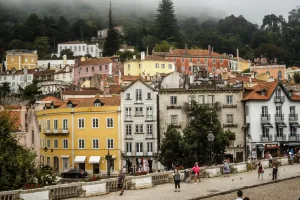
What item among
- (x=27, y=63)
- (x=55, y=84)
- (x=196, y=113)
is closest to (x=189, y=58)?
(x=55, y=84)

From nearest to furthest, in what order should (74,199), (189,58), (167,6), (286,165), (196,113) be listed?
(74,199) → (286,165) → (196,113) → (189,58) → (167,6)

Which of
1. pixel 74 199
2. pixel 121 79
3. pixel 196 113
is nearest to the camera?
pixel 74 199

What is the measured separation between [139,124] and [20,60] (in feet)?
269

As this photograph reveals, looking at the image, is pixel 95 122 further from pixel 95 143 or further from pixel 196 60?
pixel 196 60

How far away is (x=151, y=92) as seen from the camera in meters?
60.7

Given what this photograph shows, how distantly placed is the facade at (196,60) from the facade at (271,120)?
55.5 meters

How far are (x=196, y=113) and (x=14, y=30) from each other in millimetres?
133287

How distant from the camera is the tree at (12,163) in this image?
25.3m

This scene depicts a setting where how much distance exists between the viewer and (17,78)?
120938mm

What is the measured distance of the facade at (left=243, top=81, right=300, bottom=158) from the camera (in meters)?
60.6

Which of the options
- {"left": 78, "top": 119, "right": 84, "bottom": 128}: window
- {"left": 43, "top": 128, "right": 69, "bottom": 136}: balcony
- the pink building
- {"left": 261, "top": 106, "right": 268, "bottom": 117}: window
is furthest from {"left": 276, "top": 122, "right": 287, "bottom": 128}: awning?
the pink building

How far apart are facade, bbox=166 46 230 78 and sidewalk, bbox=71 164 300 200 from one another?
8419cm

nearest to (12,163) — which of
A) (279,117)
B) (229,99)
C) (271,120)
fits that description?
(229,99)

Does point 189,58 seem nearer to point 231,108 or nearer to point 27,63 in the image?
point 27,63
